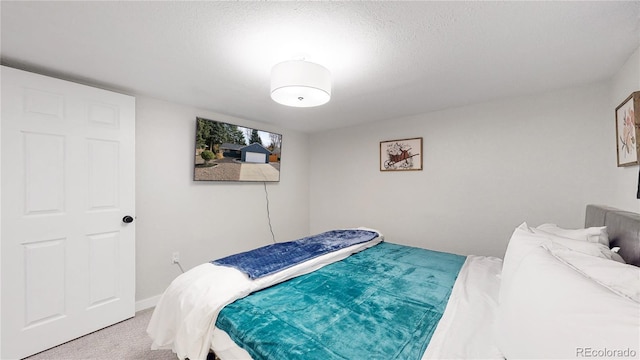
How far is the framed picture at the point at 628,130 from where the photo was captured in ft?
5.24

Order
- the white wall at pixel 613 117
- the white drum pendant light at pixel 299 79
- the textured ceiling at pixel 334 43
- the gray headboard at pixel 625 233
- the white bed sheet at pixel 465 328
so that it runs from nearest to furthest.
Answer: the white bed sheet at pixel 465 328 → the gray headboard at pixel 625 233 → the textured ceiling at pixel 334 43 → the white drum pendant light at pixel 299 79 → the white wall at pixel 613 117

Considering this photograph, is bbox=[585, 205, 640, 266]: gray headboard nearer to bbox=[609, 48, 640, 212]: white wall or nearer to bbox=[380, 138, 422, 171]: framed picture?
Result: bbox=[609, 48, 640, 212]: white wall

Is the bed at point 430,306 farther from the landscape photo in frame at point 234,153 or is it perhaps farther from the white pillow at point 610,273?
the landscape photo in frame at point 234,153

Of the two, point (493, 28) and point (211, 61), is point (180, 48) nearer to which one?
point (211, 61)

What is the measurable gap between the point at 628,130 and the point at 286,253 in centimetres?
269

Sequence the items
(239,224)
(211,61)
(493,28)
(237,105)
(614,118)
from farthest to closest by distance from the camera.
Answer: (239,224) → (237,105) → (614,118) → (211,61) → (493,28)

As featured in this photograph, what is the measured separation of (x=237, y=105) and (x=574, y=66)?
318cm

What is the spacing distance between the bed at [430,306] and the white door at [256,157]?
1.86 metres

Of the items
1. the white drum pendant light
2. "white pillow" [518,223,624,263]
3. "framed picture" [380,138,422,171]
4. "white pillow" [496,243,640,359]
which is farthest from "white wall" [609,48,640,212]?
the white drum pendant light

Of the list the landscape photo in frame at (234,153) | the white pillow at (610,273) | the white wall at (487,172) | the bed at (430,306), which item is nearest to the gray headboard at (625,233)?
the bed at (430,306)

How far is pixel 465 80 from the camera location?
222 centimetres

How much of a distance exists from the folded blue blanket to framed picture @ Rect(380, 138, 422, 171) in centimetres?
114

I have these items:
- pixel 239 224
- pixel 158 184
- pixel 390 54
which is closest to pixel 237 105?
pixel 158 184

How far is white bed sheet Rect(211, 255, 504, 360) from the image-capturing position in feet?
3.25
